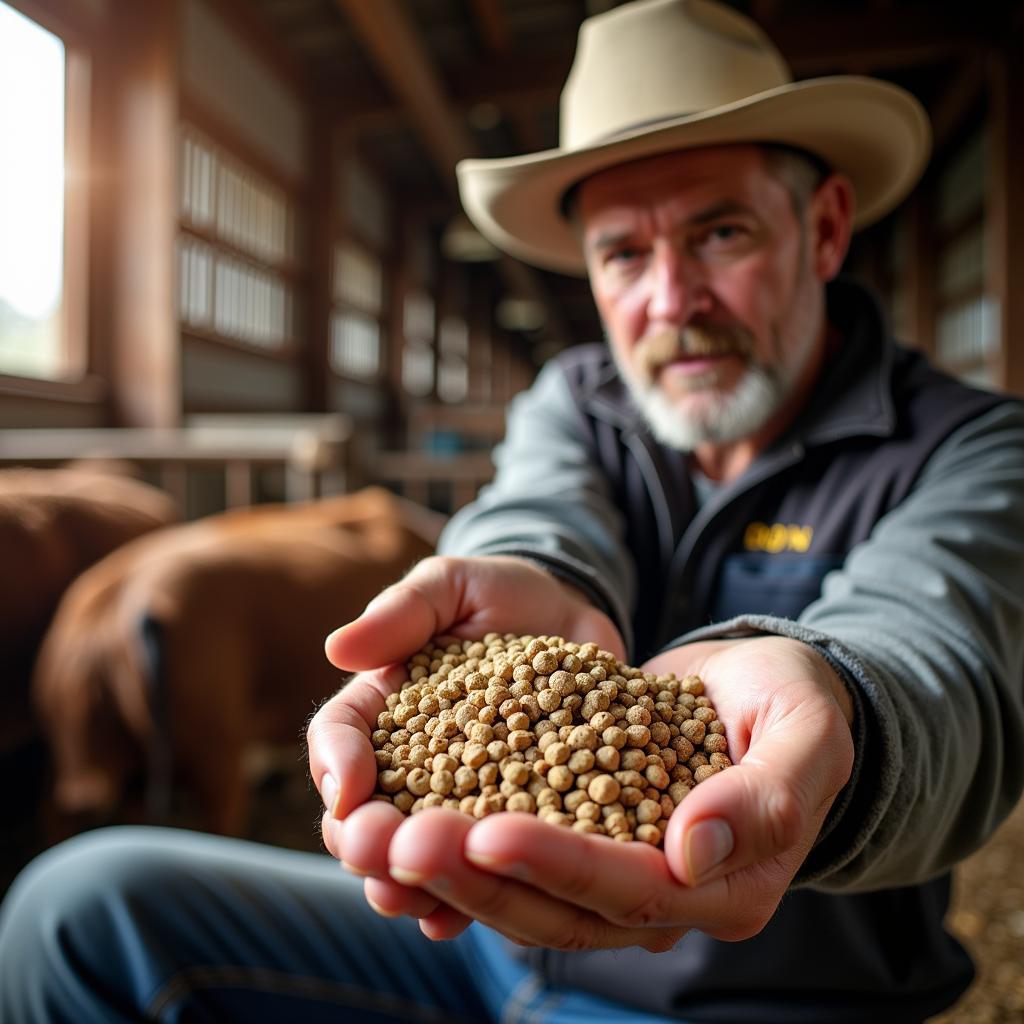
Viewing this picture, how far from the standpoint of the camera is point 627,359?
3.44 ft

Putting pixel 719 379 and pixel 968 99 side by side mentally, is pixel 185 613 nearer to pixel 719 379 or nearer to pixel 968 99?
pixel 719 379

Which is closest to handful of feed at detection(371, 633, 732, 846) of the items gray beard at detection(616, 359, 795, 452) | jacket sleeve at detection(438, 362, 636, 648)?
jacket sleeve at detection(438, 362, 636, 648)

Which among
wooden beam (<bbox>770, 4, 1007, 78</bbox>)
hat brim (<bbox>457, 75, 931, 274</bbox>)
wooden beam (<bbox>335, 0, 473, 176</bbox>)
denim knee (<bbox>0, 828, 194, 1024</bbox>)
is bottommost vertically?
denim knee (<bbox>0, 828, 194, 1024</bbox>)

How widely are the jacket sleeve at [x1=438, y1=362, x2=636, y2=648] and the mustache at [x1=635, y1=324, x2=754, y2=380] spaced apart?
0.20 metres

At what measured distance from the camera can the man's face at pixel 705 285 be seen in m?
0.93

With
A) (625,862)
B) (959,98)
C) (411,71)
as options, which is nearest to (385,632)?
(625,862)

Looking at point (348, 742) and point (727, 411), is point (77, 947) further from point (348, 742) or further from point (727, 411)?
point (727, 411)

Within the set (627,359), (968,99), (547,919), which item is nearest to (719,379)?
(627,359)

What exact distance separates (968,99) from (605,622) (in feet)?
17.4

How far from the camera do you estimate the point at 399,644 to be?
636 millimetres

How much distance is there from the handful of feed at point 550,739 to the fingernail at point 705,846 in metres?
0.06

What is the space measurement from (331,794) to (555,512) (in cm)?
53

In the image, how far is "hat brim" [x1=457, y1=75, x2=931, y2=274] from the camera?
0.91 m

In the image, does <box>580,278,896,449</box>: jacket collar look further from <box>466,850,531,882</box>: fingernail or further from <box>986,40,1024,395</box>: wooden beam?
<box>986,40,1024,395</box>: wooden beam
